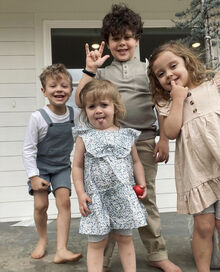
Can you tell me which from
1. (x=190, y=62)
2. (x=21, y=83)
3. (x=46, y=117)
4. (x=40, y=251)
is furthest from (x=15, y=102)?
(x=190, y=62)

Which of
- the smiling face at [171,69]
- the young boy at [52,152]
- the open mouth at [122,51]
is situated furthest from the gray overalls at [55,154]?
the smiling face at [171,69]

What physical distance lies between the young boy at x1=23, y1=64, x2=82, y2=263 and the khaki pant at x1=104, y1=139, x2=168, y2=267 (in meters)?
0.55

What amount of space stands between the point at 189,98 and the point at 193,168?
37 centimetres

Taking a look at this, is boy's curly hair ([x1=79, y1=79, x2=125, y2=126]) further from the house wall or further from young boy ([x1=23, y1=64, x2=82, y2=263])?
the house wall

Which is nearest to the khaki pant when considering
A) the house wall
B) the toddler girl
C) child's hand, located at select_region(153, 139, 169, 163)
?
child's hand, located at select_region(153, 139, 169, 163)

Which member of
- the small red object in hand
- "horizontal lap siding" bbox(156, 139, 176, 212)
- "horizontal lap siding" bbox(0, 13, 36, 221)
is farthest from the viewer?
"horizontal lap siding" bbox(156, 139, 176, 212)

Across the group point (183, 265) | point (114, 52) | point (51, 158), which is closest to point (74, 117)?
point (51, 158)

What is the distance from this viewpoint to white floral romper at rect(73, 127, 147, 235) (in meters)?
1.55

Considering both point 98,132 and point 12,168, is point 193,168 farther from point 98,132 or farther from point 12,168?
point 12,168

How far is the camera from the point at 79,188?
1606mm

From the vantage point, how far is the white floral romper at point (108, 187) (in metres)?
1.55

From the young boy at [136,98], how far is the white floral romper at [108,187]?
0.34m

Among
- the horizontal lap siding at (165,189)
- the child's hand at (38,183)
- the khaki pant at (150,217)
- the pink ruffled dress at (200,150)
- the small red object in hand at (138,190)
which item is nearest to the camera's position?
the pink ruffled dress at (200,150)

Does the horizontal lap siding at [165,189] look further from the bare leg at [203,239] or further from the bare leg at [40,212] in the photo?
the bare leg at [203,239]
